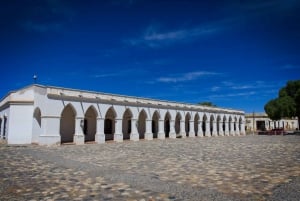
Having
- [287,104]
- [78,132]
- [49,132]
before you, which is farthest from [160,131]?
[287,104]

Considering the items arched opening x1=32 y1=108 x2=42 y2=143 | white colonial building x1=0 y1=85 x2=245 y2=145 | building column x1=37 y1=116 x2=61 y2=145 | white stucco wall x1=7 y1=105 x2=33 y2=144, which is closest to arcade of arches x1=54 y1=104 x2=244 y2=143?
white colonial building x1=0 y1=85 x2=245 y2=145

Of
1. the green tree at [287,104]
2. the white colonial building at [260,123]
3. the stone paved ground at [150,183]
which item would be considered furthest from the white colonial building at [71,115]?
the white colonial building at [260,123]

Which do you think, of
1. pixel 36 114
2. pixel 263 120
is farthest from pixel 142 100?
pixel 263 120

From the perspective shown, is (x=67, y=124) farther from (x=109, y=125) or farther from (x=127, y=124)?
(x=127, y=124)

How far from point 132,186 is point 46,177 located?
9.43 ft

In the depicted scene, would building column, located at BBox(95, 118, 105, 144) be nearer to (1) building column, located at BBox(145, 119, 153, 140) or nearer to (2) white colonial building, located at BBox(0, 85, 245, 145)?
(2) white colonial building, located at BBox(0, 85, 245, 145)

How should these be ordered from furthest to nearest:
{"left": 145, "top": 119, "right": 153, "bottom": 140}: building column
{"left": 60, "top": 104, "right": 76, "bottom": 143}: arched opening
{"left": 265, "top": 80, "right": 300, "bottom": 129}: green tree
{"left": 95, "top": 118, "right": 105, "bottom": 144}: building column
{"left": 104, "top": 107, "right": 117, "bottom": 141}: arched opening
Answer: {"left": 265, "top": 80, "right": 300, "bottom": 129}: green tree, {"left": 145, "top": 119, "right": 153, "bottom": 140}: building column, {"left": 104, "top": 107, "right": 117, "bottom": 141}: arched opening, {"left": 60, "top": 104, "right": 76, "bottom": 143}: arched opening, {"left": 95, "top": 118, "right": 105, "bottom": 144}: building column

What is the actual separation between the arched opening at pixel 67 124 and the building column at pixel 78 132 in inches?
93.7

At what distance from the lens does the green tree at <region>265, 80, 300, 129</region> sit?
140 ft

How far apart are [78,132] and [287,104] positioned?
35.8m

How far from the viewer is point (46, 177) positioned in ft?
24.9

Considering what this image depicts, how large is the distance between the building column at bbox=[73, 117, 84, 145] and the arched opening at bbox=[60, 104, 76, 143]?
2380 millimetres

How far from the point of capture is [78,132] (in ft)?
72.7

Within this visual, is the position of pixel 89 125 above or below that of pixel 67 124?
below
